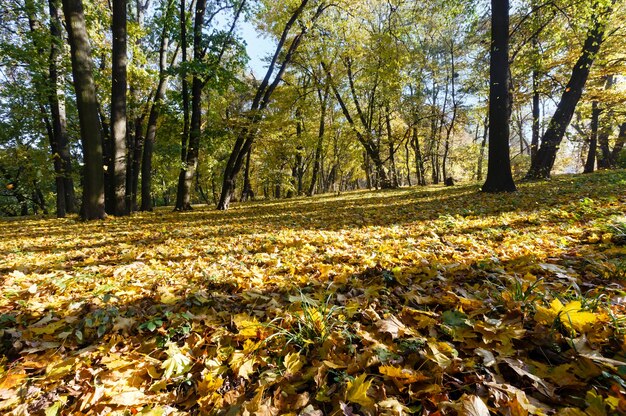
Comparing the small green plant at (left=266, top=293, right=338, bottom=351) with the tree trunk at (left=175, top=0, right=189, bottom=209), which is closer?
the small green plant at (left=266, top=293, right=338, bottom=351)

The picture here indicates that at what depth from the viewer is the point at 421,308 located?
2.20 metres

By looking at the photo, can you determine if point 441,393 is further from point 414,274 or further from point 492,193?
point 492,193

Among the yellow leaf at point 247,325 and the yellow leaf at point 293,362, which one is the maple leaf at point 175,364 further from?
the yellow leaf at point 293,362

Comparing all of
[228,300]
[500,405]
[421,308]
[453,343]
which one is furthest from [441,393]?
[228,300]

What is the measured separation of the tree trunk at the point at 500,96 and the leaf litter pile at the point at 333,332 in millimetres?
4647

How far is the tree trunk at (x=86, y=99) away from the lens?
293 inches

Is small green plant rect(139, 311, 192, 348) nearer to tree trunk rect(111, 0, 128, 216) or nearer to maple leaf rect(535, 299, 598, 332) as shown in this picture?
maple leaf rect(535, 299, 598, 332)

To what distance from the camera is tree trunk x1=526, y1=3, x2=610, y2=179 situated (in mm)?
9859

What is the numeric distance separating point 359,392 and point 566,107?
12.8 m

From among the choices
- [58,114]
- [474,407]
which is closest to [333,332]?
[474,407]

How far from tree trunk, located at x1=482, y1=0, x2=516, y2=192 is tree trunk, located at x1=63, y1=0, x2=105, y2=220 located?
10596 mm

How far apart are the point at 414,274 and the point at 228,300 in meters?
1.76

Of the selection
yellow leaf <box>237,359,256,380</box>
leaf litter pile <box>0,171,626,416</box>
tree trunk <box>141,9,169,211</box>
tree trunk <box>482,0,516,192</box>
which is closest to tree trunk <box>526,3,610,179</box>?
tree trunk <box>482,0,516,192</box>

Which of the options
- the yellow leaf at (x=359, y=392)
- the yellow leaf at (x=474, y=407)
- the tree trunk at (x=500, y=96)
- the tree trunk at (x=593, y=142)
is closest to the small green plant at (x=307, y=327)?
the yellow leaf at (x=359, y=392)
